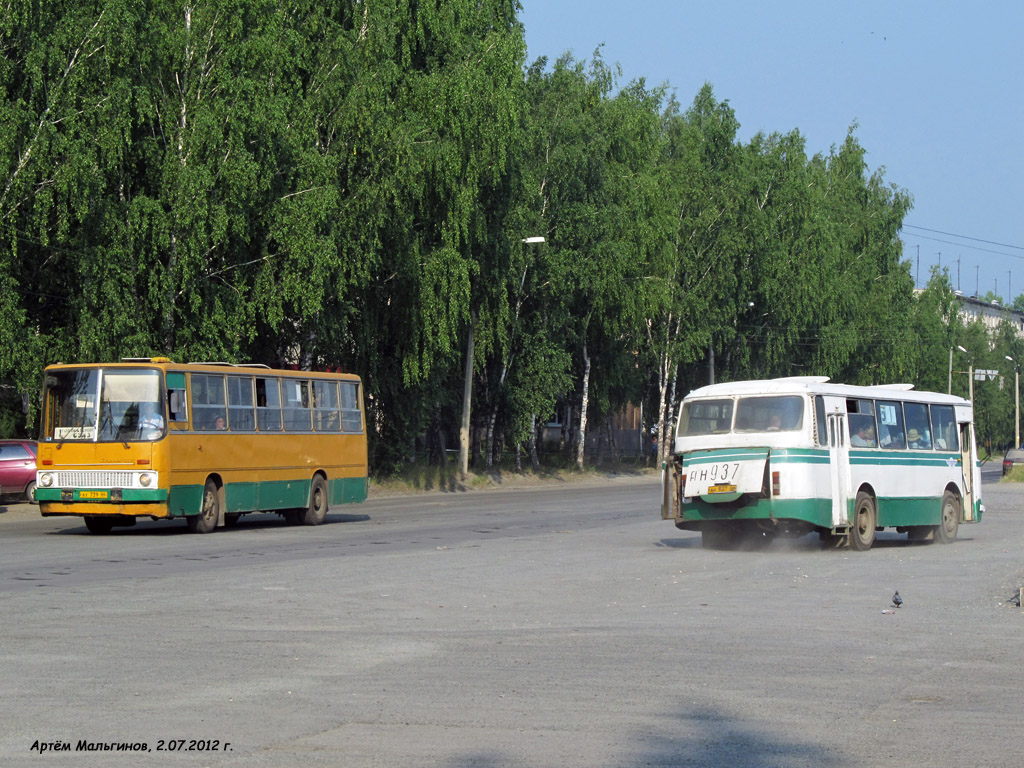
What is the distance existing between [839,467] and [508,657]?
12102 millimetres

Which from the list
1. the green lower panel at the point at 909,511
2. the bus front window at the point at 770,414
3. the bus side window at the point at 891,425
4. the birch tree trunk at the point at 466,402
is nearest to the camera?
the bus front window at the point at 770,414

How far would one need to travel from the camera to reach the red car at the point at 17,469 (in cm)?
3344

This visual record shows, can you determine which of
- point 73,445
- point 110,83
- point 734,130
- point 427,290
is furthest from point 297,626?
point 734,130

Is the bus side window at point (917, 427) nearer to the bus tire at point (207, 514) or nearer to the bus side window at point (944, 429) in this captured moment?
the bus side window at point (944, 429)

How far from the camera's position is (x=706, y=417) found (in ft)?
72.9

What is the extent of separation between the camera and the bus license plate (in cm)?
2102

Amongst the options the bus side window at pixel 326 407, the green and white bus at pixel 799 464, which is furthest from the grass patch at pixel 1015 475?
the bus side window at pixel 326 407

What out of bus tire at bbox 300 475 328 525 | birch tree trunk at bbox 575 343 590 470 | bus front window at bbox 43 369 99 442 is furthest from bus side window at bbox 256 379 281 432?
birch tree trunk at bbox 575 343 590 470

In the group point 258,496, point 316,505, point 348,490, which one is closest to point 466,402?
point 348,490

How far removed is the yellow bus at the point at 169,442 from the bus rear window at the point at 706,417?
8589mm

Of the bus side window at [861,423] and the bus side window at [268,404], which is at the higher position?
the bus side window at [268,404]

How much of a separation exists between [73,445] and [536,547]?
8227 millimetres

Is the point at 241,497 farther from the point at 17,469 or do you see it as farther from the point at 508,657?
the point at 508,657

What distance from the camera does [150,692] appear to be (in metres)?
8.93
